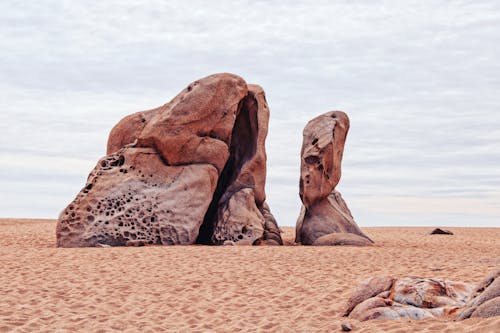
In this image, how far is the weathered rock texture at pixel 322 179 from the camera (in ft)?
72.2

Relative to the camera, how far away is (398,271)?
13.0 metres

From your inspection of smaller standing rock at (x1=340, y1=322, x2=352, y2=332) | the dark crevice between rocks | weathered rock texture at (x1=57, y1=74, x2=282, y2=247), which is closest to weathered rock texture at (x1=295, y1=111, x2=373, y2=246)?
weathered rock texture at (x1=57, y1=74, x2=282, y2=247)

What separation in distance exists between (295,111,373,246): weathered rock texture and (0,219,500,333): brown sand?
416cm

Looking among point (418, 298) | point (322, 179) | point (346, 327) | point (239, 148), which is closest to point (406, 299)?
point (418, 298)

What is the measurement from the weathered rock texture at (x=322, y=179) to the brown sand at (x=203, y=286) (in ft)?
13.7

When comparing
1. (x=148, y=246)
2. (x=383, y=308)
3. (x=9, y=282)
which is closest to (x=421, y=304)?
(x=383, y=308)

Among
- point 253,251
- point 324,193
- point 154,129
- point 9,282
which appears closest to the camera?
point 9,282

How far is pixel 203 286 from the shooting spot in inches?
479

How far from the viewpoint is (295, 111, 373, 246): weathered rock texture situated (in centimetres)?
2200

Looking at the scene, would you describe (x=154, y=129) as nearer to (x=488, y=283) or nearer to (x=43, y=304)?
(x=43, y=304)

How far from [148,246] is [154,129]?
423cm

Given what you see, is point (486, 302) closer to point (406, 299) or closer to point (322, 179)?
point (406, 299)

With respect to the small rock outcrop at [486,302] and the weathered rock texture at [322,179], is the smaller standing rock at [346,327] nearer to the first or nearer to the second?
the small rock outcrop at [486,302]

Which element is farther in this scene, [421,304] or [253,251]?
[253,251]
